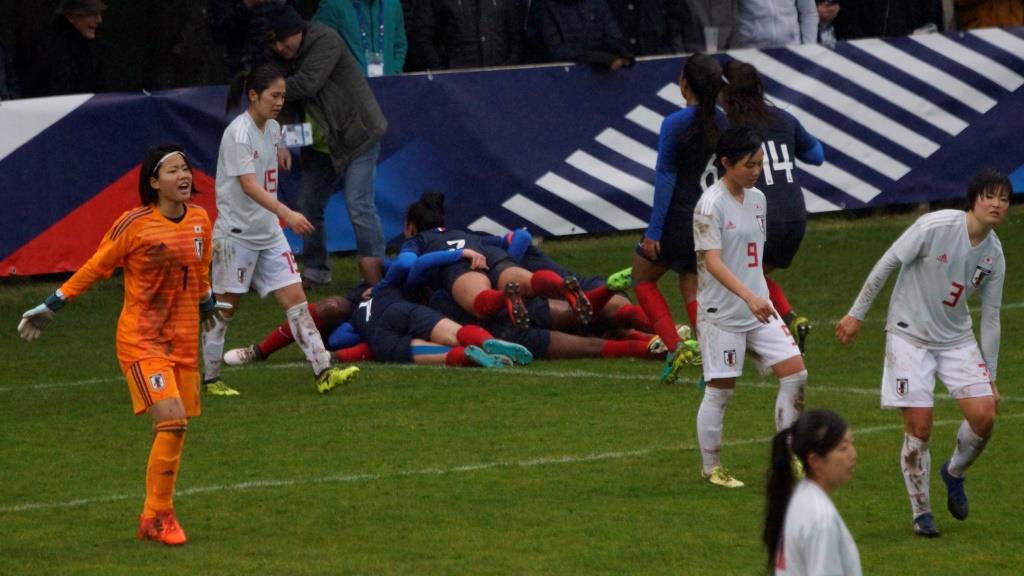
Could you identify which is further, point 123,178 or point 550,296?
point 123,178

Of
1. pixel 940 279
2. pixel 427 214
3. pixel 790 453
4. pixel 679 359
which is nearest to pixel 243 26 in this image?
pixel 427 214

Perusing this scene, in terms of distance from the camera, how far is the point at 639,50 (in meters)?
19.5

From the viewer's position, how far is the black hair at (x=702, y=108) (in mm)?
11781

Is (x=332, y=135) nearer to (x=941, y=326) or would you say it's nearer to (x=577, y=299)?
(x=577, y=299)

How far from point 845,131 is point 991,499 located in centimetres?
1050

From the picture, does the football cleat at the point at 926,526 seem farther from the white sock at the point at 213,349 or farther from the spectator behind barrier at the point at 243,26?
the spectator behind barrier at the point at 243,26

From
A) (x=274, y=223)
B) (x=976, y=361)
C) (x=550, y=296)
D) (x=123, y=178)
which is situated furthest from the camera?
(x=123, y=178)

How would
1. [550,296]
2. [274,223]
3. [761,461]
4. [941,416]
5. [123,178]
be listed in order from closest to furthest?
1. [761,461]
2. [941,416]
3. [274,223]
4. [550,296]
5. [123,178]

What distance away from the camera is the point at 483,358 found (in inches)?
539

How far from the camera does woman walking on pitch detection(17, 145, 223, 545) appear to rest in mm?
8898

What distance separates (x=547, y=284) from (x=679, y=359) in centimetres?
150

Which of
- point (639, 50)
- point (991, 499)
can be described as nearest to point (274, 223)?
point (991, 499)

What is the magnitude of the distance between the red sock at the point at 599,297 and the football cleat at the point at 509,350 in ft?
1.86

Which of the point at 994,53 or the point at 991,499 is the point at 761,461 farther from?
the point at 994,53
